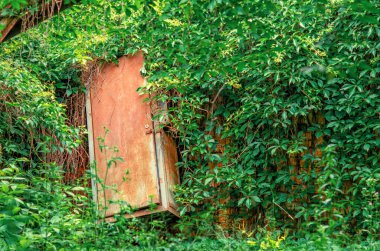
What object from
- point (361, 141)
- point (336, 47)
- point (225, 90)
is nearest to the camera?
point (361, 141)

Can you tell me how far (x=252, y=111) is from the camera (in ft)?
19.8

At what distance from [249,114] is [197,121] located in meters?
0.77

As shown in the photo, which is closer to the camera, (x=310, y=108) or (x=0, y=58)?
(x=310, y=108)

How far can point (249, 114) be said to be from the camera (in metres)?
6.00

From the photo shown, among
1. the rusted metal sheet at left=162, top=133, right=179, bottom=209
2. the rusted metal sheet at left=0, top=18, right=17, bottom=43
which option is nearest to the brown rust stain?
the rusted metal sheet at left=162, top=133, right=179, bottom=209

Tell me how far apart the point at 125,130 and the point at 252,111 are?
143 cm

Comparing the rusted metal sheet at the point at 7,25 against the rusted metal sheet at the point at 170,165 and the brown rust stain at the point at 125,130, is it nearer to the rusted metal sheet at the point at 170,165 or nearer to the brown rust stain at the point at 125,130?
the brown rust stain at the point at 125,130

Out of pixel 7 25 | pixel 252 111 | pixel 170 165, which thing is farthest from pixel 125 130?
pixel 7 25

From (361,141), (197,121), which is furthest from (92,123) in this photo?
(361,141)

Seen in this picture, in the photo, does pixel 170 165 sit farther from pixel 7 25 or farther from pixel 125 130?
pixel 7 25

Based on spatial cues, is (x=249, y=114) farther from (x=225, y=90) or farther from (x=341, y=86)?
(x=341, y=86)

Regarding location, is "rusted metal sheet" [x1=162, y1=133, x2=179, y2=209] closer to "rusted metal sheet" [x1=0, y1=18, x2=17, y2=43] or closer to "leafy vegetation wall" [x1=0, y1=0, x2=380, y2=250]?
"leafy vegetation wall" [x1=0, y1=0, x2=380, y2=250]

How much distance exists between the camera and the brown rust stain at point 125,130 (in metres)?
6.22

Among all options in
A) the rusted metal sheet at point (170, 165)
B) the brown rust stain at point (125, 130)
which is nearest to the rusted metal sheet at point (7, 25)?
the brown rust stain at point (125, 130)
